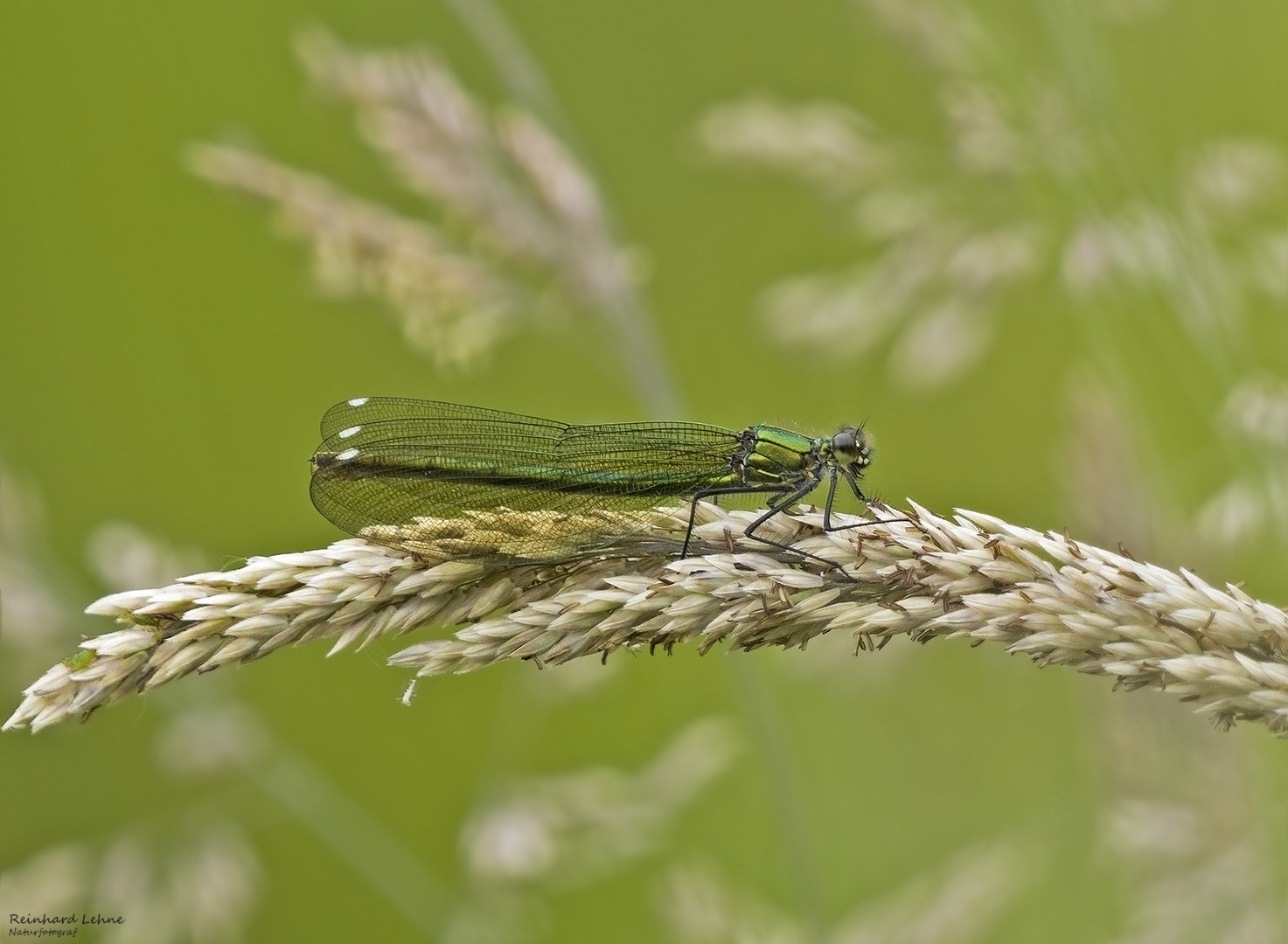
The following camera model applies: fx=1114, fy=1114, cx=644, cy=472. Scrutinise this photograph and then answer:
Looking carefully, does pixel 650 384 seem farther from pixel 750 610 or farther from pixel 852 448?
pixel 750 610

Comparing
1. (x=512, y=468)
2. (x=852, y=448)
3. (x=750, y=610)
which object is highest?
(x=852, y=448)

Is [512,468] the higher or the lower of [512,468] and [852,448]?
the lower

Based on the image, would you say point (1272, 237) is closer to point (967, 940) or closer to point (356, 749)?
point (967, 940)

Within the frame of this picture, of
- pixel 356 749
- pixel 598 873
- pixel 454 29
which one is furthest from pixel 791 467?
pixel 454 29

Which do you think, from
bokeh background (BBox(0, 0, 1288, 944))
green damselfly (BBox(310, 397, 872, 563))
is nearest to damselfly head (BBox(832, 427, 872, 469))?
green damselfly (BBox(310, 397, 872, 563))

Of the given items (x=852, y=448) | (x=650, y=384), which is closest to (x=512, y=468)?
(x=650, y=384)

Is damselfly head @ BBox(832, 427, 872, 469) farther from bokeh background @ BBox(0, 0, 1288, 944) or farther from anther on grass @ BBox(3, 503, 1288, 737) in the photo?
anther on grass @ BBox(3, 503, 1288, 737)

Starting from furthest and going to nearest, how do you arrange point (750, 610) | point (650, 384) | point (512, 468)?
point (650, 384) < point (512, 468) < point (750, 610)
